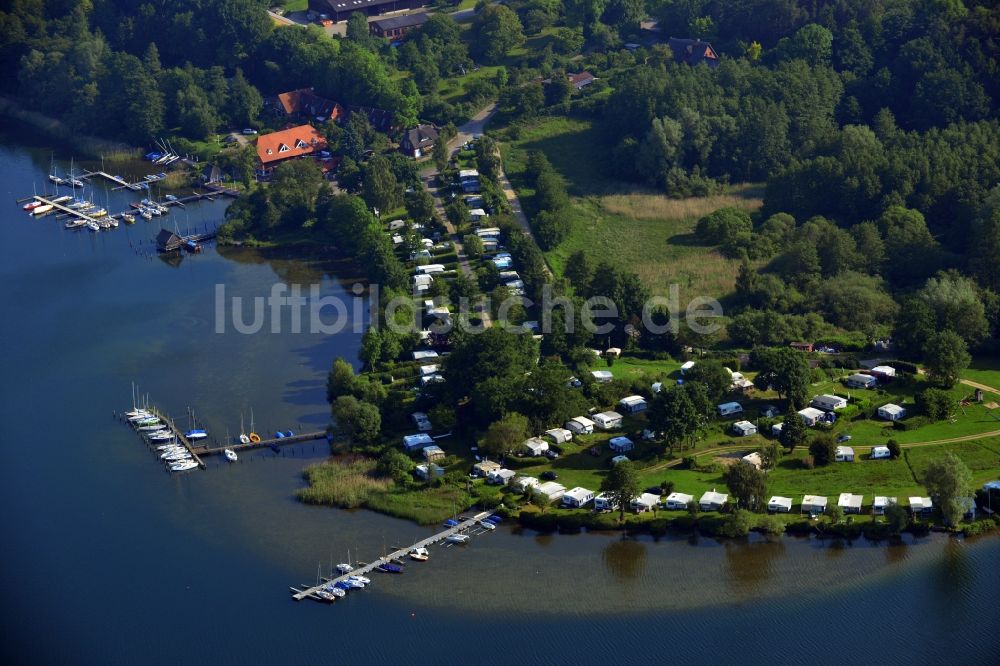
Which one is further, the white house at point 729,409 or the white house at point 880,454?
the white house at point 729,409

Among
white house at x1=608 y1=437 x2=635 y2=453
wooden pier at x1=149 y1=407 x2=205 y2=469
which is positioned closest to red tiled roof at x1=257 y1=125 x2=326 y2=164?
wooden pier at x1=149 y1=407 x2=205 y2=469

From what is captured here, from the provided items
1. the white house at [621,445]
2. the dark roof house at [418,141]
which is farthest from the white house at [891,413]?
the dark roof house at [418,141]

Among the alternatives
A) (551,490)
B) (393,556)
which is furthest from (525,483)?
(393,556)

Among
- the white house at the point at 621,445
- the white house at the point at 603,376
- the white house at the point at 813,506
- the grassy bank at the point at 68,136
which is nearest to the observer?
the white house at the point at 813,506

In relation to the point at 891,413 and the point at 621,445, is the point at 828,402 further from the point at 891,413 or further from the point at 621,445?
the point at 621,445

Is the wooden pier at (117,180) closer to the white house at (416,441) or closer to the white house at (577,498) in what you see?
the white house at (416,441)

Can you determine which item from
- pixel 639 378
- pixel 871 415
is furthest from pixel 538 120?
pixel 871 415
